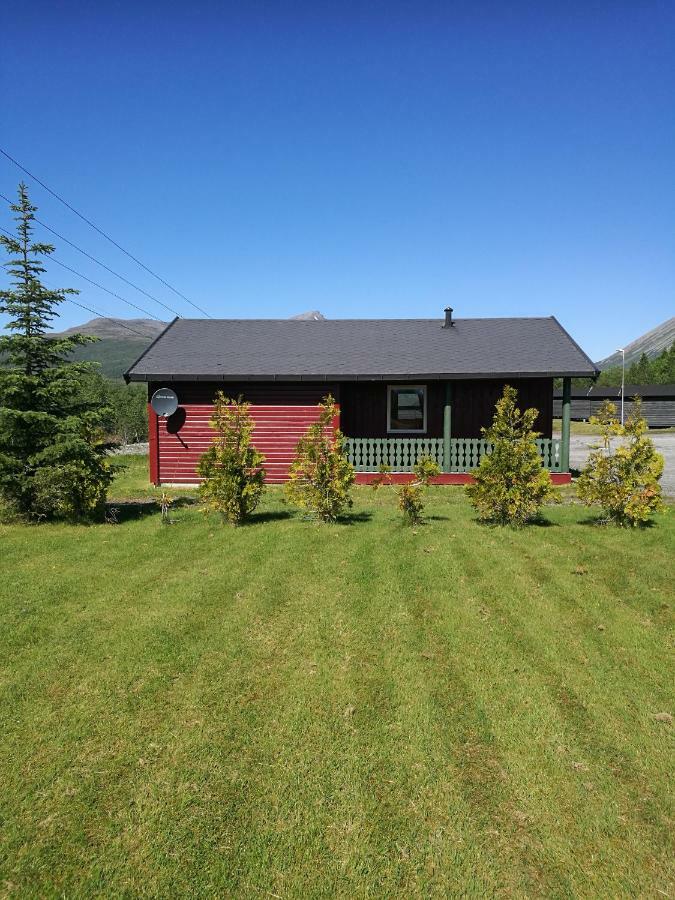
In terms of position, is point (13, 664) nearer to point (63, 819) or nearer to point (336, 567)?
point (63, 819)

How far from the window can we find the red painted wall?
2.17 m

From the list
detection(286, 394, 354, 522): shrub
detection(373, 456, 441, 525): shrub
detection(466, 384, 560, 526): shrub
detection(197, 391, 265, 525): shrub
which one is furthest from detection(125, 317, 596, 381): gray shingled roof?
detection(373, 456, 441, 525): shrub

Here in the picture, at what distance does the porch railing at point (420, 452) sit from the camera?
51.5ft

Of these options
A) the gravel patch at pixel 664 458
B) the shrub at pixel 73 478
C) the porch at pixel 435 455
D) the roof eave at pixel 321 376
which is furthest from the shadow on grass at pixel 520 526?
the shrub at pixel 73 478

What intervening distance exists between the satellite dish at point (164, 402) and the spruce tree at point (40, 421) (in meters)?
4.88

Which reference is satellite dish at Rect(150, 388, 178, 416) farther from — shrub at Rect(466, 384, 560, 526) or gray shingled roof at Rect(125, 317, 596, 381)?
shrub at Rect(466, 384, 560, 526)

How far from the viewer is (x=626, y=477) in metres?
9.90

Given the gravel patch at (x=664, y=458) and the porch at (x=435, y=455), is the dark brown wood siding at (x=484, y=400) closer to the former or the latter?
the porch at (x=435, y=455)

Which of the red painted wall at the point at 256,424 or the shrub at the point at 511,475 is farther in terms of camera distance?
the red painted wall at the point at 256,424

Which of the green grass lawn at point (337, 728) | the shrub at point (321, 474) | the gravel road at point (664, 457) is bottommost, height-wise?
the green grass lawn at point (337, 728)

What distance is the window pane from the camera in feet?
56.9

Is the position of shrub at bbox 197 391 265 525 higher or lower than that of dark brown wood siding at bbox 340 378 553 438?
lower

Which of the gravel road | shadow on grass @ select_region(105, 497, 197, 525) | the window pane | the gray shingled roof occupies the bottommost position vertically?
shadow on grass @ select_region(105, 497, 197, 525)

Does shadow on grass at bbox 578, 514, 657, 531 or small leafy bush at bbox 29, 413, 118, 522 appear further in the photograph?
small leafy bush at bbox 29, 413, 118, 522
